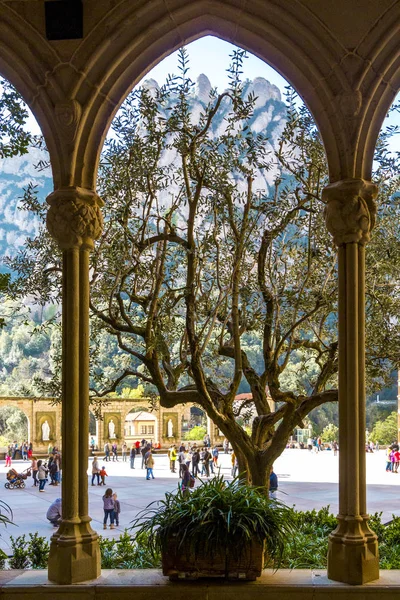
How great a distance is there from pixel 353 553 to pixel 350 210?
59.2 inches

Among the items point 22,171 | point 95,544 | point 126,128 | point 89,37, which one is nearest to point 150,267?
point 126,128

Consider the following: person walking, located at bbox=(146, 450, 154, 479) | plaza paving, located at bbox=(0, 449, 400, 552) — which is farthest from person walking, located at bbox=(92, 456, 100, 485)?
person walking, located at bbox=(146, 450, 154, 479)

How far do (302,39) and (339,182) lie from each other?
71 centimetres

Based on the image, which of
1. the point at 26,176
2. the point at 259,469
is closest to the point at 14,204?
the point at 26,176

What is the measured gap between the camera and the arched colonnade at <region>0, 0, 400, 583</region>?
3.21 metres

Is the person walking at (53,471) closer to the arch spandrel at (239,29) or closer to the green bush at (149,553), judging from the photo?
the green bush at (149,553)

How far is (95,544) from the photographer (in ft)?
10.3

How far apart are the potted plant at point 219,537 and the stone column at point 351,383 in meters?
0.27

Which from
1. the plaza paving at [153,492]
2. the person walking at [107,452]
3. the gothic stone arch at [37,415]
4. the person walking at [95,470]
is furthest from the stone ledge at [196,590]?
the gothic stone arch at [37,415]

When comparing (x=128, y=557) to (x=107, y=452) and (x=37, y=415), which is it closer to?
(x=107, y=452)

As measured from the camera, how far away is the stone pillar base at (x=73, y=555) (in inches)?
120

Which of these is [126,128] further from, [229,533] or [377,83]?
[229,533]

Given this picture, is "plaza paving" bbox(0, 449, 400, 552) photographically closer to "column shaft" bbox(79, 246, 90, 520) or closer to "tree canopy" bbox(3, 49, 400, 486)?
"tree canopy" bbox(3, 49, 400, 486)

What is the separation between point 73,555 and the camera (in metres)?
3.05
